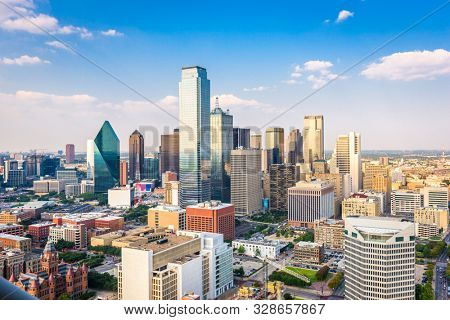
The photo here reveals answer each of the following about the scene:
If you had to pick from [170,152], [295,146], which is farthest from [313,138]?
[170,152]

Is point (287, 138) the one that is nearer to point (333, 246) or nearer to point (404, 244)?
point (333, 246)

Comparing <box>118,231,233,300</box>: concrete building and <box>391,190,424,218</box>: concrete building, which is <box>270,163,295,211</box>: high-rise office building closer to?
<box>391,190,424,218</box>: concrete building

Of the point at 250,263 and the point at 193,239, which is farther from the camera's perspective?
the point at 250,263

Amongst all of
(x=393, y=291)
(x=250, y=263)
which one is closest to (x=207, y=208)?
(x=250, y=263)


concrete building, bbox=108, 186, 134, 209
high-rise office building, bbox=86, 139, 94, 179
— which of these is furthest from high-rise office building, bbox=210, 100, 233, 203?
high-rise office building, bbox=86, 139, 94, 179

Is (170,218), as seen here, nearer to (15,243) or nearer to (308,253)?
(15,243)

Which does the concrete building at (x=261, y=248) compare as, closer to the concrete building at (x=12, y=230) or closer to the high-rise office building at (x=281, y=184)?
the high-rise office building at (x=281, y=184)

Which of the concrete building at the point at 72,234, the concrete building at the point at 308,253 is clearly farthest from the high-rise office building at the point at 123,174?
the concrete building at the point at 308,253
